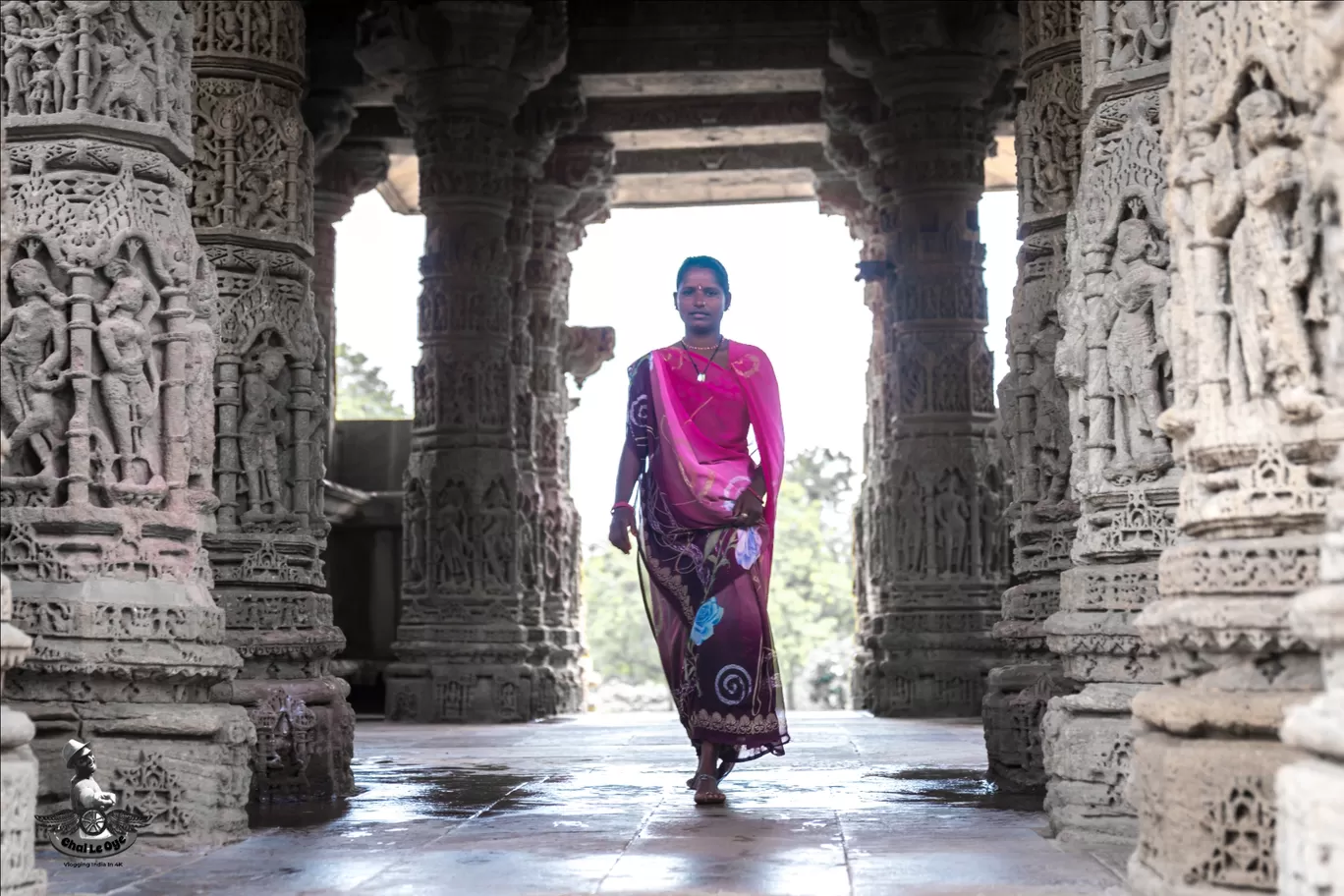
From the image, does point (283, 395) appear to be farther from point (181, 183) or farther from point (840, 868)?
point (840, 868)

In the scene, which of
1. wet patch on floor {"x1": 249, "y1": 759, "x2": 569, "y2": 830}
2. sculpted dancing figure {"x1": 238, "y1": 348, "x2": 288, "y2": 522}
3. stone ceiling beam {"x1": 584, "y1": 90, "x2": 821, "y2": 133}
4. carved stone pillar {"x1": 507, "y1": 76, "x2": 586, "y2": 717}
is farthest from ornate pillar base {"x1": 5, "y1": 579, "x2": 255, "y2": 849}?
stone ceiling beam {"x1": 584, "y1": 90, "x2": 821, "y2": 133}

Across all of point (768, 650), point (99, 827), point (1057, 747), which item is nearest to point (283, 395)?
point (768, 650)

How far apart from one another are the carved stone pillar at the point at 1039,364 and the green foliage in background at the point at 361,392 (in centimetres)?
3276

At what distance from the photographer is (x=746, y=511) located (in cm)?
696

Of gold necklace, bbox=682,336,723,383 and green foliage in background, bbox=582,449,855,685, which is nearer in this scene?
gold necklace, bbox=682,336,723,383

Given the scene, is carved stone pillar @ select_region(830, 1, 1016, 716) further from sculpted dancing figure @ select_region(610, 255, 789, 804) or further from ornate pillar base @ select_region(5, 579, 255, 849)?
ornate pillar base @ select_region(5, 579, 255, 849)

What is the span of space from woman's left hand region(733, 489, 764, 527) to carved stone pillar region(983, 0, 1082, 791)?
1.42 m

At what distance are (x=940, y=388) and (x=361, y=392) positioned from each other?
28722 mm

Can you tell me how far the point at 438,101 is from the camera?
14.2m

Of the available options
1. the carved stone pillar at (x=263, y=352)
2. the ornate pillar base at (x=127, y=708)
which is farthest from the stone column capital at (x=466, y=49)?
the ornate pillar base at (x=127, y=708)

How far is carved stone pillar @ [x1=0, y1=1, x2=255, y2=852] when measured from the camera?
5.53 metres

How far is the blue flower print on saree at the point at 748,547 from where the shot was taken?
22.8 feet

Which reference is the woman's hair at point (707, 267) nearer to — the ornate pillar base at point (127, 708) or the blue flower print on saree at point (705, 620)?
the blue flower print on saree at point (705, 620)
